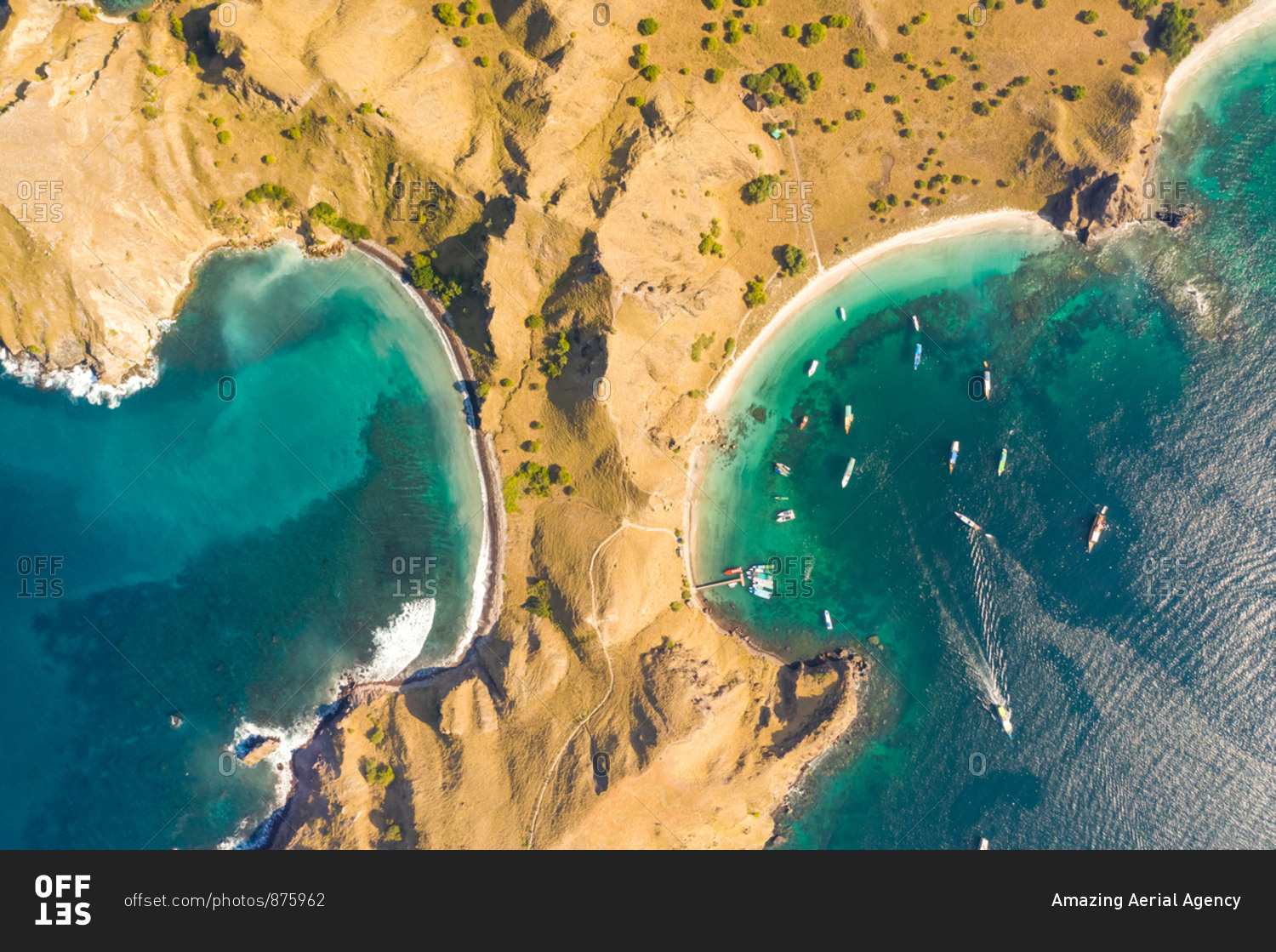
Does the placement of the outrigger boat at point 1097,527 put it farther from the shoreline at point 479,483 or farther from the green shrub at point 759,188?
the shoreline at point 479,483

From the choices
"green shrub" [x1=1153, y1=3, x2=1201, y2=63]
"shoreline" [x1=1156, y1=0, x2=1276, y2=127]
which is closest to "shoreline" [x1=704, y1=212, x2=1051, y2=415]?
"shoreline" [x1=1156, y1=0, x2=1276, y2=127]

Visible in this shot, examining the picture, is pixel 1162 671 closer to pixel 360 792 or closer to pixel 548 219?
pixel 548 219

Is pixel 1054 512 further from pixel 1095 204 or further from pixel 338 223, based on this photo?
pixel 338 223

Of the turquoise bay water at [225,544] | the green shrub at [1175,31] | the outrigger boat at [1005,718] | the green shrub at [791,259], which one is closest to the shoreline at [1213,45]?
the green shrub at [1175,31]

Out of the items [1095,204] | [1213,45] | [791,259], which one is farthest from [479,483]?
[1213,45]

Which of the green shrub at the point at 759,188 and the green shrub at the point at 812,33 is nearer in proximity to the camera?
the green shrub at the point at 812,33
